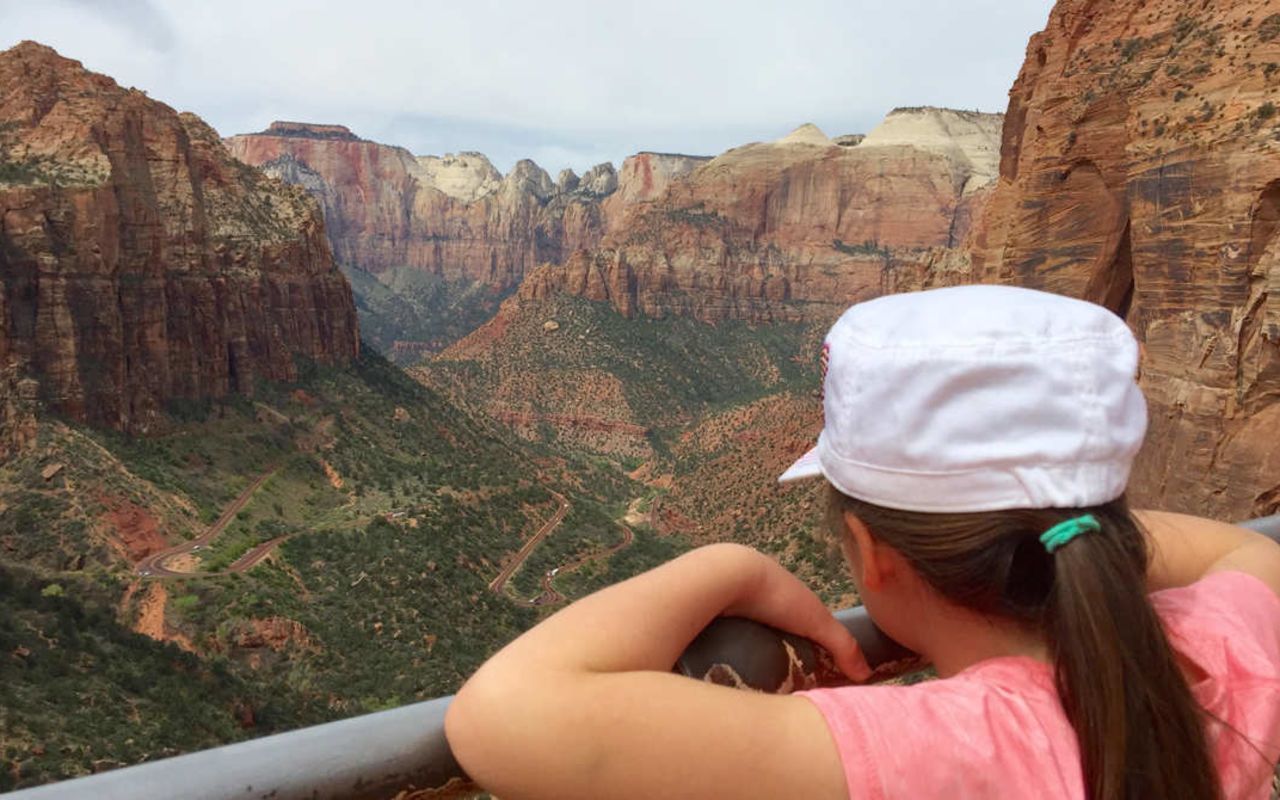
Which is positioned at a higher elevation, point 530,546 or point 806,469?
point 806,469

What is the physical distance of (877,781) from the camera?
1489mm

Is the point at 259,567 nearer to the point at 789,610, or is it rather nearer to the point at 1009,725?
the point at 789,610

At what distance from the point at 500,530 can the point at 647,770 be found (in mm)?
43079

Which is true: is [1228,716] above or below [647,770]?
below

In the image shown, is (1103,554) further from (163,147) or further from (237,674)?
(163,147)

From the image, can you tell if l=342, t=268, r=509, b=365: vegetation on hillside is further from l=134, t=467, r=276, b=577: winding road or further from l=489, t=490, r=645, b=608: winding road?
l=134, t=467, r=276, b=577: winding road

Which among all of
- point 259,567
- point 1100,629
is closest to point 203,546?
point 259,567

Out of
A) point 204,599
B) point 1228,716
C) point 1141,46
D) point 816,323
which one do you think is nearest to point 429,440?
point 204,599

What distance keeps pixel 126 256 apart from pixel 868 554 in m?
47.0

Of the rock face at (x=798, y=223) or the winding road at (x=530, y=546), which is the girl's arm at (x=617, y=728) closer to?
the winding road at (x=530, y=546)

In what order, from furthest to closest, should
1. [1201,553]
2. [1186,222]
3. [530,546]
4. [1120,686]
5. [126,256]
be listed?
[530,546], [126,256], [1186,222], [1201,553], [1120,686]

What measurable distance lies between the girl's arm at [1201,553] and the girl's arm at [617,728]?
1.47m

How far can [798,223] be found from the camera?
12925cm

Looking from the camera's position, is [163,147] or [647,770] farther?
[163,147]
